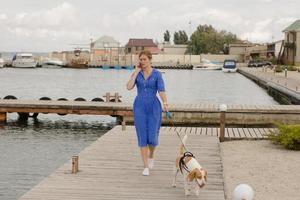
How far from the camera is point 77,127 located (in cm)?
2747

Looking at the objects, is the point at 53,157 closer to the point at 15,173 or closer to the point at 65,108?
the point at 15,173

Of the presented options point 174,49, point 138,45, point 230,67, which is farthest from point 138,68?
point 174,49

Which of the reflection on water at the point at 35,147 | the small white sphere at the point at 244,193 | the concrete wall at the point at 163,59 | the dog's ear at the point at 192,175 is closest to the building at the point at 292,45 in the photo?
the concrete wall at the point at 163,59

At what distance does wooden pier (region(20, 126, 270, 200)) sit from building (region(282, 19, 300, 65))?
90990 mm

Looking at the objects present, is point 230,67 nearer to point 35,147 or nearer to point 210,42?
point 210,42

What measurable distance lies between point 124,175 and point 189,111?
13857mm

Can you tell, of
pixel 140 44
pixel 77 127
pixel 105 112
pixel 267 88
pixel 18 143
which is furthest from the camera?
pixel 140 44

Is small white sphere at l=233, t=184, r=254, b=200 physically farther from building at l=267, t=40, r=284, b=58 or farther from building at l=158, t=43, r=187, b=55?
building at l=158, t=43, r=187, b=55

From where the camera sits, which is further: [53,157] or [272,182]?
[53,157]

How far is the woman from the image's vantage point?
1049 cm

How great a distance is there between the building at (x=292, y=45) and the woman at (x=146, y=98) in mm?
94724

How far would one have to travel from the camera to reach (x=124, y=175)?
36.2 ft

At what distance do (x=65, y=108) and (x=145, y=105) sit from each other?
50.7 feet

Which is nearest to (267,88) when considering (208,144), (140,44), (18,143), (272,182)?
(18,143)
